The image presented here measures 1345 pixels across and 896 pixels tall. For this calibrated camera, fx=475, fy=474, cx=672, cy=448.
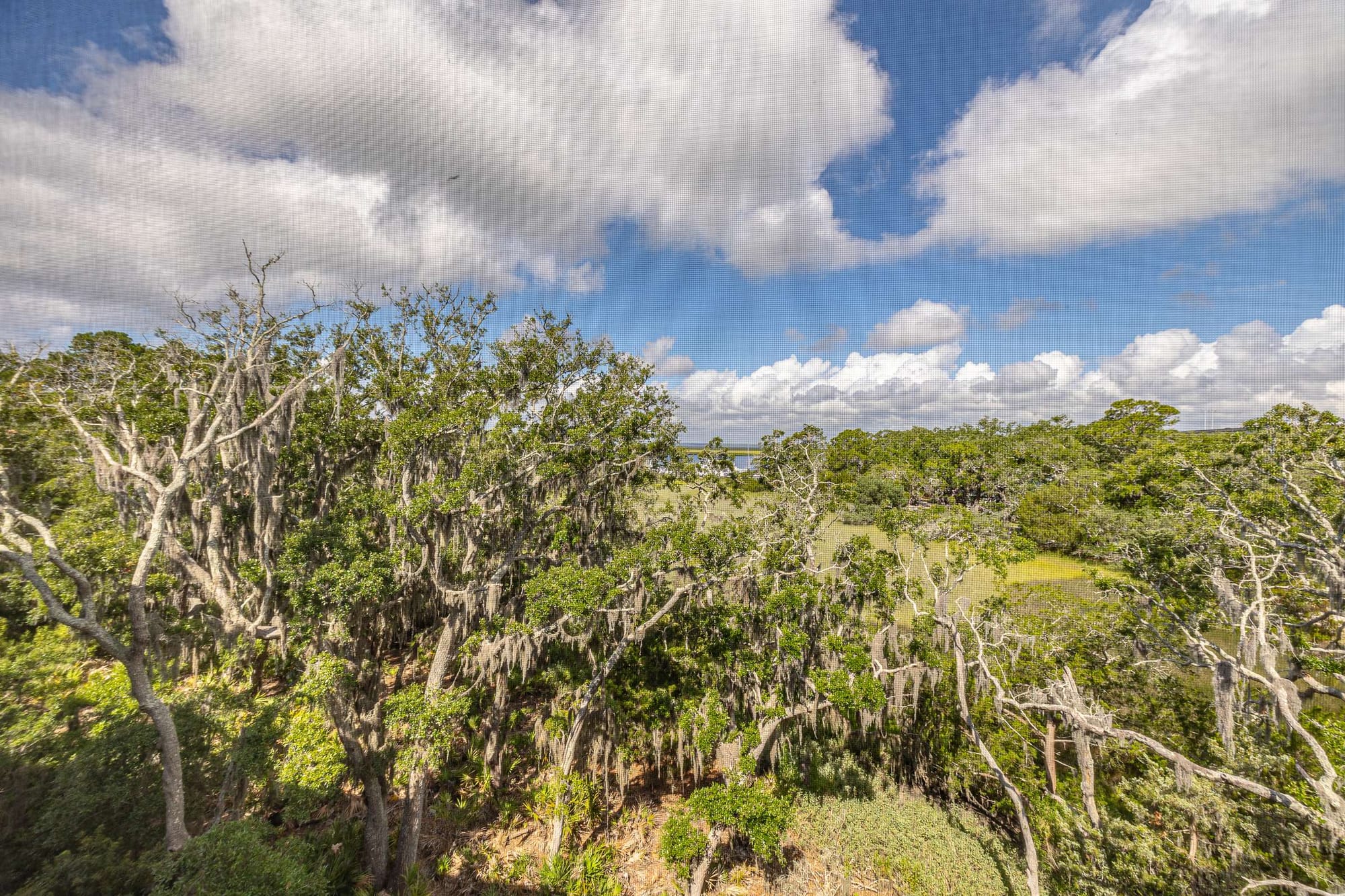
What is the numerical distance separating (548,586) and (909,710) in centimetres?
1194

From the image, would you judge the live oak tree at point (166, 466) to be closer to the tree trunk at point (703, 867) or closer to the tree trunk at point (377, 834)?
the tree trunk at point (377, 834)

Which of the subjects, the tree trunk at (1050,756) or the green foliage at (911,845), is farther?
the tree trunk at (1050,756)

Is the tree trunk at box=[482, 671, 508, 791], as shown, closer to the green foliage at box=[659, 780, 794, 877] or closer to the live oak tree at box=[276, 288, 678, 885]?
the live oak tree at box=[276, 288, 678, 885]

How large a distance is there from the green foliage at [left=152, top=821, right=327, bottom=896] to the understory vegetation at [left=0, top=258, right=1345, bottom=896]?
0.05 metres

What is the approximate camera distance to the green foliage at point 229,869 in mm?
5895

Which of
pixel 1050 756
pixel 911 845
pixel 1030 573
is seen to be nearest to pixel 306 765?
pixel 911 845

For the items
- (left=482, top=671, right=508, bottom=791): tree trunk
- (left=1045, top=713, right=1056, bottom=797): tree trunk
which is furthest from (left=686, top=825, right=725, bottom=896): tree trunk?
(left=1045, top=713, right=1056, bottom=797): tree trunk

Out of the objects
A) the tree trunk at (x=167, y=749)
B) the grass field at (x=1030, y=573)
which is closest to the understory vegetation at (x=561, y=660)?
the tree trunk at (x=167, y=749)

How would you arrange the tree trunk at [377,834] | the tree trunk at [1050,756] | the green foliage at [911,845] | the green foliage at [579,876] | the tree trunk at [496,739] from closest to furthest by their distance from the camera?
the tree trunk at [377,834] → the green foliage at [579,876] → the green foliage at [911,845] → the tree trunk at [1050,756] → the tree trunk at [496,739]

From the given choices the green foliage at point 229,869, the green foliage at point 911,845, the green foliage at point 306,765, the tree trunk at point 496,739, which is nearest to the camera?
the green foliage at point 229,869

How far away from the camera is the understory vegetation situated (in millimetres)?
7422

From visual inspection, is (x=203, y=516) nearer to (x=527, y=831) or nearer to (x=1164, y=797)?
(x=527, y=831)

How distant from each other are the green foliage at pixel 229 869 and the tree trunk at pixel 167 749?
2.04ft

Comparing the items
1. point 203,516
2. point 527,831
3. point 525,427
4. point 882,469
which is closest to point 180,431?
point 203,516
